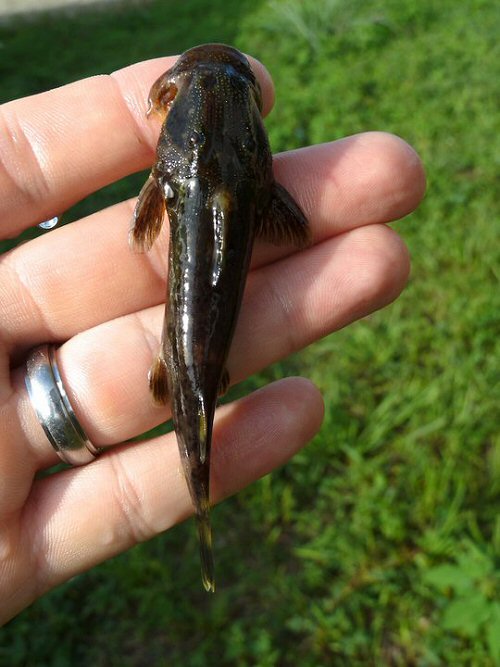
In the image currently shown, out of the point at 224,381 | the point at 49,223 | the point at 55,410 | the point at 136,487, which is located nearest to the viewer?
the point at 224,381

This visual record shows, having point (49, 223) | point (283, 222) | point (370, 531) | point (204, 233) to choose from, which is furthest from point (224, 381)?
point (370, 531)

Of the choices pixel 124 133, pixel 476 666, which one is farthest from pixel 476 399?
pixel 124 133

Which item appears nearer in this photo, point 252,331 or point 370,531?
point 252,331

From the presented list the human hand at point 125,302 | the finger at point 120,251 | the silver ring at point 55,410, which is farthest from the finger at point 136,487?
the finger at point 120,251

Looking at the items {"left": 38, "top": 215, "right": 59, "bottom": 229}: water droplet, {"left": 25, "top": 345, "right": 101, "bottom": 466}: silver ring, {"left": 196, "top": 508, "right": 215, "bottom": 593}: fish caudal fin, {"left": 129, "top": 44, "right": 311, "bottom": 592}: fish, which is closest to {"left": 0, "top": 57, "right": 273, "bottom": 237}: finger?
{"left": 38, "top": 215, "right": 59, "bottom": 229}: water droplet

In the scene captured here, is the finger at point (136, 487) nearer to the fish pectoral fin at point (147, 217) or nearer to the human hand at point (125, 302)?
the human hand at point (125, 302)

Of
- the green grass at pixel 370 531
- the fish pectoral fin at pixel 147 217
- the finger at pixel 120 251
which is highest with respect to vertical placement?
the fish pectoral fin at pixel 147 217

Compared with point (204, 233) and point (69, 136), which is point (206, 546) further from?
point (69, 136)
